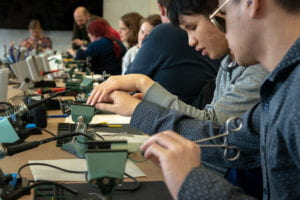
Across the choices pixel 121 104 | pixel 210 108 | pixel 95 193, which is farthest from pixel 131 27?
pixel 95 193

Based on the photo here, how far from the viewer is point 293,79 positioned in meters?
0.85

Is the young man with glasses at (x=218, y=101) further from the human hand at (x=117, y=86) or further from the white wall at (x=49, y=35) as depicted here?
the white wall at (x=49, y=35)

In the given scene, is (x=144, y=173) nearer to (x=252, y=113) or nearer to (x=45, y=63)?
(x=252, y=113)

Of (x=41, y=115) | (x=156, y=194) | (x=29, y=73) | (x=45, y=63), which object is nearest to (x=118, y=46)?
(x=45, y=63)

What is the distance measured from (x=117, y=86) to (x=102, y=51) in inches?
141

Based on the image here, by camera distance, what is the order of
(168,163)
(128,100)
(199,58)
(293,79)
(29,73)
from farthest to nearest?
(29,73) → (199,58) → (128,100) → (293,79) → (168,163)

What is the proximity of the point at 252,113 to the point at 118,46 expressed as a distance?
4.10 m

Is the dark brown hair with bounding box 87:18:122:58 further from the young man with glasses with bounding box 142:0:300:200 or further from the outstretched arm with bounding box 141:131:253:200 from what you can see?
the outstretched arm with bounding box 141:131:253:200

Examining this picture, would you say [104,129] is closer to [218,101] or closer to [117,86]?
[117,86]

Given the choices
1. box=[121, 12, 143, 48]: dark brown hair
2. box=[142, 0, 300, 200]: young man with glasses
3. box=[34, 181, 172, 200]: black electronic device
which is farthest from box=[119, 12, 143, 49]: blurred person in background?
box=[142, 0, 300, 200]: young man with glasses

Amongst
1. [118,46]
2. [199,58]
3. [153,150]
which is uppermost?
[153,150]

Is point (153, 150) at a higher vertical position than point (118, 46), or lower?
higher

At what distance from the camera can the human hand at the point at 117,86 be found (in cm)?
146

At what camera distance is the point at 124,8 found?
327 inches
